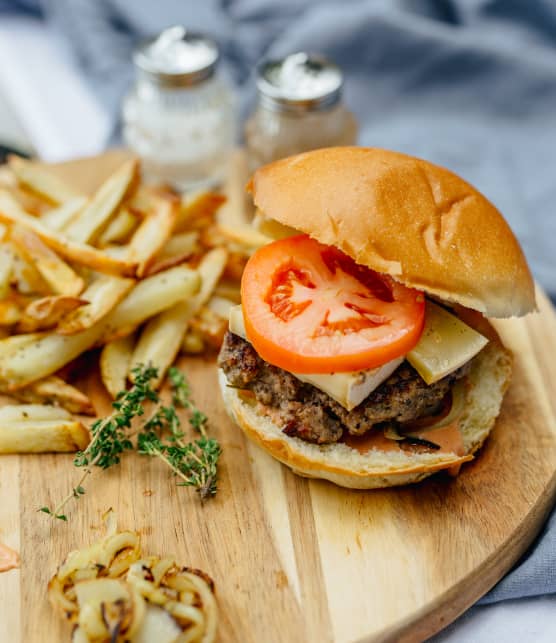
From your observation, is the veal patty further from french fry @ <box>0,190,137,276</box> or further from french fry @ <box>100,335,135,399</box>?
french fry @ <box>0,190,137,276</box>

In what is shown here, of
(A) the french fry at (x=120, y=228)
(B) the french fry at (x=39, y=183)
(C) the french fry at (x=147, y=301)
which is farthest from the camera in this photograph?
(B) the french fry at (x=39, y=183)

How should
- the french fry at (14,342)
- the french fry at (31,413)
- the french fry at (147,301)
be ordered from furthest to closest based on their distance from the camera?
1. the french fry at (147,301)
2. the french fry at (14,342)
3. the french fry at (31,413)

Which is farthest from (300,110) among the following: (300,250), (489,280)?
(489,280)

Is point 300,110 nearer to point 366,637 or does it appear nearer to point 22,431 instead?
point 22,431

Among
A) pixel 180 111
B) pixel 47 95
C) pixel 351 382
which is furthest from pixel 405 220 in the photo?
pixel 47 95

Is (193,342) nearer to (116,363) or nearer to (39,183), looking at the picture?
(116,363)

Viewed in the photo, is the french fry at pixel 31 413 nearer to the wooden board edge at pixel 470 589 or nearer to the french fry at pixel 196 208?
the french fry at pixel 196 208

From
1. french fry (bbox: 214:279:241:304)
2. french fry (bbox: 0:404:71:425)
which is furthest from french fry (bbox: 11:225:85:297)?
french fry (bbox: 214:279:241:304)

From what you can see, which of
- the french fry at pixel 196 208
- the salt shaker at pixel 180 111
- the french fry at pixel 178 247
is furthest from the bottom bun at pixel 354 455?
the salt shaker at pixel 180 111
